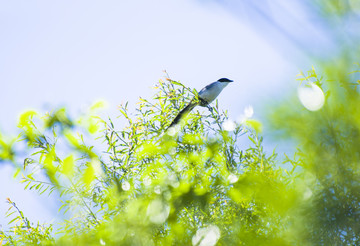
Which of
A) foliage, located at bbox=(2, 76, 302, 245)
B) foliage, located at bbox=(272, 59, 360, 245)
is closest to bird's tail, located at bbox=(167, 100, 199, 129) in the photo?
foliage, located at bbox=(2, 76, 302, 245)

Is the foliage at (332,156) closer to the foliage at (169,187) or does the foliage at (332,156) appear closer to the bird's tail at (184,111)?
the foliage at (169,187)

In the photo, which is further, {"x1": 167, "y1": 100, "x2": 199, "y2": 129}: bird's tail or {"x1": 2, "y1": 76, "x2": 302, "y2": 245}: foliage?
{"x1": 167, "y1": 100, "x2": 199, "y2": 129}: bird's tail

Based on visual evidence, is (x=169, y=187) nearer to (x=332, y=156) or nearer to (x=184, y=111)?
(x=332, y=156)

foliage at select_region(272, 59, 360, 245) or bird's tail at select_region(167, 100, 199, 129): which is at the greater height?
bird's tail at select_region(167, 100, 199, 129)

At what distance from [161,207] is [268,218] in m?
0.58

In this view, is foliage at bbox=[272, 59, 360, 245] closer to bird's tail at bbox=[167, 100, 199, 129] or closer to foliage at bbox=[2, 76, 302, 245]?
foliage at bbox=[2, 76, 302, 245]

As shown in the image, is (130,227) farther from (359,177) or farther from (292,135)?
(359,177)

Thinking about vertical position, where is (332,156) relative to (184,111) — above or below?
below

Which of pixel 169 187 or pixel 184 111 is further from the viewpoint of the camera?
pixel 184 111

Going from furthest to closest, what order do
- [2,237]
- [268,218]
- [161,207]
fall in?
[2,237] → [268,218] → [161,207]

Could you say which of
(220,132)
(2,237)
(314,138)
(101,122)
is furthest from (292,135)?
(2,237)

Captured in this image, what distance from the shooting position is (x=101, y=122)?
1.96 m

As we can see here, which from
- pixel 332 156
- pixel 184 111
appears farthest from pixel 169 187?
pixel 184 111

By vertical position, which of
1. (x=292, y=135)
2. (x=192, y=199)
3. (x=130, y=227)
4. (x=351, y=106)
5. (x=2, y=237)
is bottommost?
(x=2, y=237)
